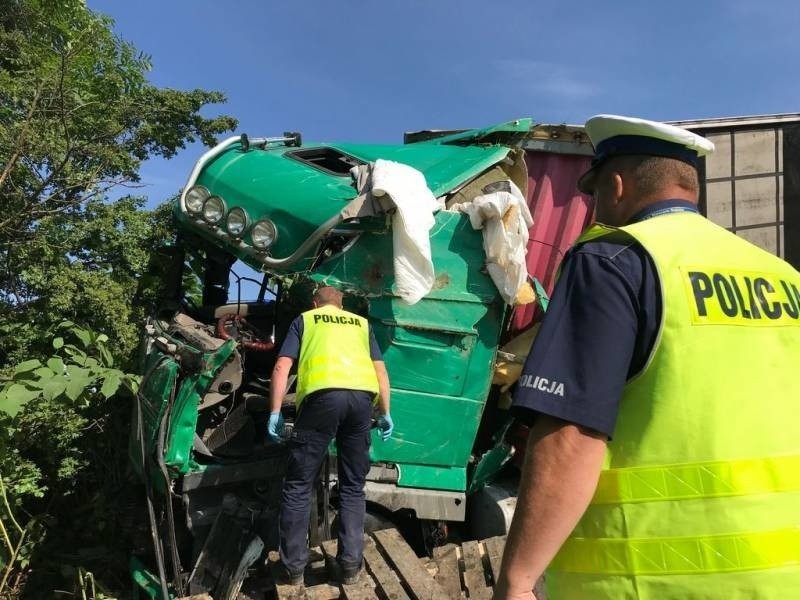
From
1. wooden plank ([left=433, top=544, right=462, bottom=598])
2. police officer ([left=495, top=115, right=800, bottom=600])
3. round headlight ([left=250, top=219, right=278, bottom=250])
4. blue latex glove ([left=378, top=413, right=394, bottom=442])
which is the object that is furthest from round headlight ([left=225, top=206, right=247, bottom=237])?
police officer ([left=495, top=115, right=800, bottom=600])

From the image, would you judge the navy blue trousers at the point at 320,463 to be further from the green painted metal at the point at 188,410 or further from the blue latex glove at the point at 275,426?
the green painted metal at the point at 188,410

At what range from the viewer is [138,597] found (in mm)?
3893

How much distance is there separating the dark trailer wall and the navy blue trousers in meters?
5.48

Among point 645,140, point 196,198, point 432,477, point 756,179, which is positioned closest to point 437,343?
point 432,477

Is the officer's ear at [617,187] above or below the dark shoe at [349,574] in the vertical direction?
above

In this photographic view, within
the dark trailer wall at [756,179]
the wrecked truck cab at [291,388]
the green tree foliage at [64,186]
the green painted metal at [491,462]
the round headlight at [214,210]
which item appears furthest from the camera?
the dark trailer wall at [756,179]

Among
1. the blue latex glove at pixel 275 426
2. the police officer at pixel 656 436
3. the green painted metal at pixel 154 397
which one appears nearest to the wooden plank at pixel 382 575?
the blue latex glove at pixel 275 426

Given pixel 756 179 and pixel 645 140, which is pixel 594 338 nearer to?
pixel 645 140

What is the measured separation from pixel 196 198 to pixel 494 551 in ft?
9.62

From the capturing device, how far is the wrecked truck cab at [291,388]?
3512 millimetres

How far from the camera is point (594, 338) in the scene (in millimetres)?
1109

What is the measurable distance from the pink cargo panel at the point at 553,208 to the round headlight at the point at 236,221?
2.52m

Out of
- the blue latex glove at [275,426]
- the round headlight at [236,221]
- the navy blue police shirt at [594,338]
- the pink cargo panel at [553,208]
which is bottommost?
the navy blue police shirt at [594,338]

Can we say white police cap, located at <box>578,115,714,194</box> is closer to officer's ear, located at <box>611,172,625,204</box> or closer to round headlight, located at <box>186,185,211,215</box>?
officer's ear, located at <box>611,172,625,204</box>
